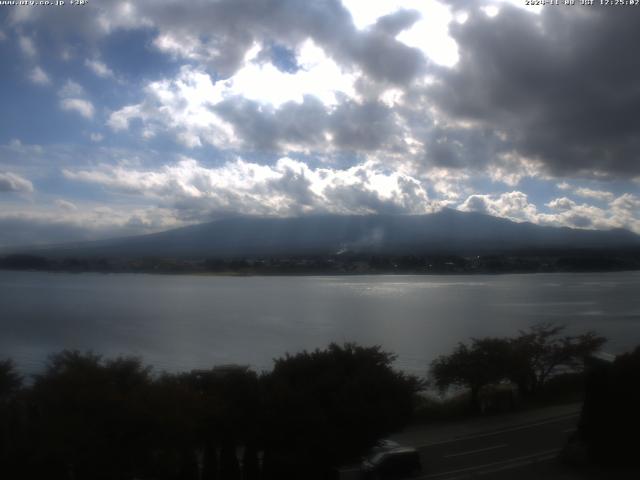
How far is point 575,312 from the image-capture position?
35000mm

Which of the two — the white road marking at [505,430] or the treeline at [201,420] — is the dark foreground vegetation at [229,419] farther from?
the white road marking at [505,430]

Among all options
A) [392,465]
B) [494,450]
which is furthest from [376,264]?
[392,465]

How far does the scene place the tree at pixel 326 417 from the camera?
7398 millimetres

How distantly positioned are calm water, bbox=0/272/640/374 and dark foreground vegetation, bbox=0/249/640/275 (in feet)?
38.5

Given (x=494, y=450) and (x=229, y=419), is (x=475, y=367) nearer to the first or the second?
(x=494, y=450)

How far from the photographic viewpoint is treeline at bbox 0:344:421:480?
6586 mm

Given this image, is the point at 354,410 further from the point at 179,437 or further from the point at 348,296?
the point at 348,296

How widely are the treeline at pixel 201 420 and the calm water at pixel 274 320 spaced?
10485 millimetres

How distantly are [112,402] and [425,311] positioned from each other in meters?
31.5

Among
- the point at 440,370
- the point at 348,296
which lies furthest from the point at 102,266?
the point at 440,370

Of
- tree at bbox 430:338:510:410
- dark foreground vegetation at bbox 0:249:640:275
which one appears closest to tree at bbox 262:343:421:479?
tree at bbox 430:338:510:410

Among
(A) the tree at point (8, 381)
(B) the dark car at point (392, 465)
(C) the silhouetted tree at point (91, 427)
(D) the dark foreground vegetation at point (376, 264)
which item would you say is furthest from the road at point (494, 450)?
(D) the dark foreground vegetation at point (376, 264)

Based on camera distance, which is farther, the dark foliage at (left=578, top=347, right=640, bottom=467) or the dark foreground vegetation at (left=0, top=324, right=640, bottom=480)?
the dark foliage at (left=578, top=347, right=640, bottom=467)

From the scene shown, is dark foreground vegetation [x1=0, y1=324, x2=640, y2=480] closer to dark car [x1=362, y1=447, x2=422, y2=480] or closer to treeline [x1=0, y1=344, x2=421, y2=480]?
treeline [x1=0, y1=344, x2=421, y2=480]
